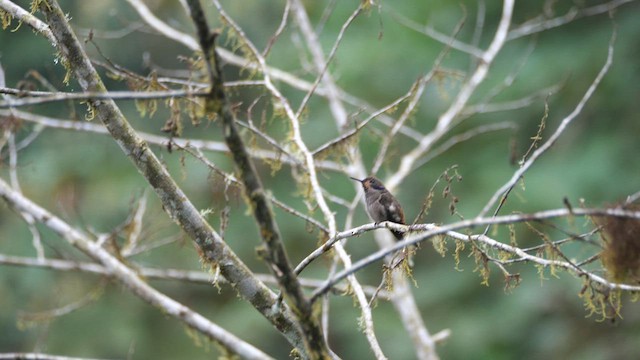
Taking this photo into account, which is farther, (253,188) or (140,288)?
(140,288)

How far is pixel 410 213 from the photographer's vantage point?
437 inches

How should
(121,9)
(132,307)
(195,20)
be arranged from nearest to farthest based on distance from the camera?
(195,20) < (132,307) < (121,9)

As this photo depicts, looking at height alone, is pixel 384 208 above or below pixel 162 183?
above

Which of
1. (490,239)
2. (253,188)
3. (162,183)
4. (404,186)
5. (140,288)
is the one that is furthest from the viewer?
(404,186)

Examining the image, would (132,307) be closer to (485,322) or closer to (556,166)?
(485,322)

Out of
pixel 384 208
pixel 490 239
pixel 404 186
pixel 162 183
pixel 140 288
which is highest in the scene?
pixel 404 186

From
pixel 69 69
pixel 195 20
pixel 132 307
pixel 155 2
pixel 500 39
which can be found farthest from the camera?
pixel 132 307

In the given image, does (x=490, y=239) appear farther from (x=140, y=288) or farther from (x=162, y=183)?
(x=140, y=288)

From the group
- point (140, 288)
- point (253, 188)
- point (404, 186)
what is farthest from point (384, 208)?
point (404, 186)

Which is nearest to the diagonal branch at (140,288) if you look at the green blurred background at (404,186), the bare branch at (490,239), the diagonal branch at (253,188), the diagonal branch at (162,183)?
the diagonal branch at (162,183)

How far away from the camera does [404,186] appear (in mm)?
11578

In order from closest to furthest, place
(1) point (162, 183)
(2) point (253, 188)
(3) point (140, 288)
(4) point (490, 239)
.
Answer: (2) point (253, 188), (4) point (490, 239), (1) point (162, 183), (3) point (140, 288)

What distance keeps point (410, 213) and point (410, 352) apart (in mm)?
1769

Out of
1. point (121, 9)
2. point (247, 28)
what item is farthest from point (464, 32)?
point (121, 9)
